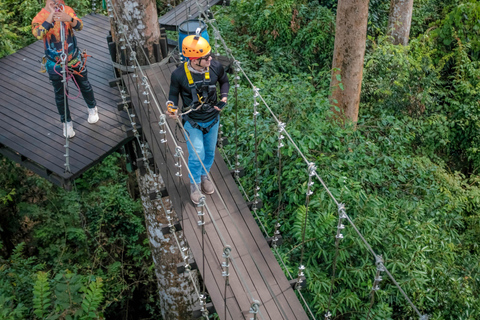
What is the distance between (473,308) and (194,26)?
Result: 15.5 ft

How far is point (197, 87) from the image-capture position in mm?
3941

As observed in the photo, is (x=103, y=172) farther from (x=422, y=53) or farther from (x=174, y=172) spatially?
(x=422, y=53)

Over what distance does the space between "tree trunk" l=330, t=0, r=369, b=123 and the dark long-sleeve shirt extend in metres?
3.43

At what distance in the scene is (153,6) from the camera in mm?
5547

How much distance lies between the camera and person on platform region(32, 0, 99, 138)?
4.76 m

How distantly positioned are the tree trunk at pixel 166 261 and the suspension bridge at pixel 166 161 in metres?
0.27

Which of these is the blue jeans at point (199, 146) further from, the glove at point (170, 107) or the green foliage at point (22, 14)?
the green foliage at point (22, 14)

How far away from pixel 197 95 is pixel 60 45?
2.08 metres

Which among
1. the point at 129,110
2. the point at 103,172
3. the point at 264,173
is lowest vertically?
the point at 103,172

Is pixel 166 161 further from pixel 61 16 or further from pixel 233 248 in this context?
pixel 61 16

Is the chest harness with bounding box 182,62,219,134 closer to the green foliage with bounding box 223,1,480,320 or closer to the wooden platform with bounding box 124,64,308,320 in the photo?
the wooden platform with bounding box 124,64,308,320

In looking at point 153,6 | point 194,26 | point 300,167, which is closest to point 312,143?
point 300,167

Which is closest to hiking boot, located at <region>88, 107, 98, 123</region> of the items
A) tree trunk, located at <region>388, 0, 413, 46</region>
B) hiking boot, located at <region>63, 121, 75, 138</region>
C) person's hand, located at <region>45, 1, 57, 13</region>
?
hiking boot, located at <region>63, 121, 75, 138</region>

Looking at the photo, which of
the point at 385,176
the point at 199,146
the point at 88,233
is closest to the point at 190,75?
the point at 199,146
